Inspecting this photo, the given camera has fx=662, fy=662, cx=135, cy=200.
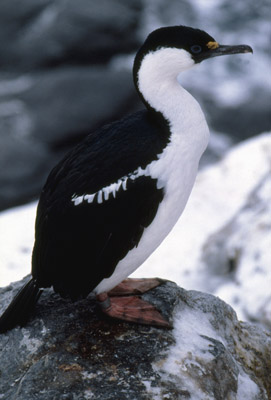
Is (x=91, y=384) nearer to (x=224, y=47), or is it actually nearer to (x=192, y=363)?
(x=192, y=363)

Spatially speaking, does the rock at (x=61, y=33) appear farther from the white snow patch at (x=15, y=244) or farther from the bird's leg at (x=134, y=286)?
the bird's leg at (x=134, y=286)

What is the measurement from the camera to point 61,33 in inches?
438

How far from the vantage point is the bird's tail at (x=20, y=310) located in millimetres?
3230

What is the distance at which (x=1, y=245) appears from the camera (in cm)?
699

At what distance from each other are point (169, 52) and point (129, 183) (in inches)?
24.5

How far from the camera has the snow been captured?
5184mm

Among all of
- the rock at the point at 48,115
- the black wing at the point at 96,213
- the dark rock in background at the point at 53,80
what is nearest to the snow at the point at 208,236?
the rock at the point at 48,115

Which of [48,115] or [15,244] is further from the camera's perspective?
[48,115]

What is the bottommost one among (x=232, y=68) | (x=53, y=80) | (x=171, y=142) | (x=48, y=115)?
(x=171, y=142)

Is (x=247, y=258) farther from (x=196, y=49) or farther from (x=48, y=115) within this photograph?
(x=48, y=115)

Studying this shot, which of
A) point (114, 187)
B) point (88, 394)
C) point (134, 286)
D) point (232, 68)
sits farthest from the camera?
point (232, 68)

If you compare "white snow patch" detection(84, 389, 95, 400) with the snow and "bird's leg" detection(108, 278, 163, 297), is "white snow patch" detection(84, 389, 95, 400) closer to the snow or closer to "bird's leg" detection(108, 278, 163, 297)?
"bird's leg" detection(108, 278, 163, 297)

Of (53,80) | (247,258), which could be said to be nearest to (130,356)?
(247,258)

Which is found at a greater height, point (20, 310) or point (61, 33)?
point (61, 33)
